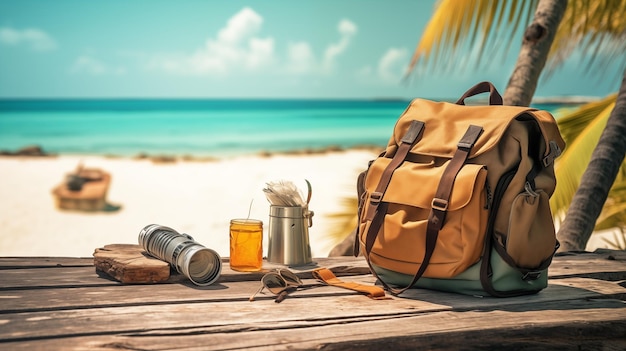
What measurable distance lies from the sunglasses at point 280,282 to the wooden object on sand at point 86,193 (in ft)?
36.7

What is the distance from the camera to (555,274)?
2441 mm

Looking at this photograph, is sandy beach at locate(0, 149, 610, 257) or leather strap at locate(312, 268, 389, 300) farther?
sandy beach at locate(0, 149, 610, 257)

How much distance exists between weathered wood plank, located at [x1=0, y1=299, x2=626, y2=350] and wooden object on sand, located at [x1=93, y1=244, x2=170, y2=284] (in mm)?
343

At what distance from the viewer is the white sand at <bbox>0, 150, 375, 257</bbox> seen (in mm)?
11656

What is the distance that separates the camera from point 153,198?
16.4 metres

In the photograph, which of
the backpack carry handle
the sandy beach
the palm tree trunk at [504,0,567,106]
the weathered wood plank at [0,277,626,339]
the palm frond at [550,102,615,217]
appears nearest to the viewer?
the weathered wood plank at [0,277,626,339]

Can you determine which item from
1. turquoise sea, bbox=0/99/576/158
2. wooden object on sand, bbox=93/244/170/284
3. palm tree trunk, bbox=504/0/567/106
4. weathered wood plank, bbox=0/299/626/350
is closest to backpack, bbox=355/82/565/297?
weathered wood plank, bbox=0/299/626/350

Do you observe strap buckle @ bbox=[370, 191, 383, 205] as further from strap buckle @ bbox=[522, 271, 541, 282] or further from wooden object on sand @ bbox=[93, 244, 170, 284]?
wooden object on sand @ bbox=[93, 244, 170, 284]

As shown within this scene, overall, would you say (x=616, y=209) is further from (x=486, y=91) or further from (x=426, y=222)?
(x=426, y=222)

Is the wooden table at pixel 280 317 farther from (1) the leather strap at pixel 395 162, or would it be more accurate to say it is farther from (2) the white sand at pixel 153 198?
(2) the white sand at pixel 153 198

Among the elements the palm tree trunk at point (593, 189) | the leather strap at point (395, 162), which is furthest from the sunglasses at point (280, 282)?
the palm tree trunk at point (593, 189)

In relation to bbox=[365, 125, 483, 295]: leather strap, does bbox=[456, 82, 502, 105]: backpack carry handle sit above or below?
above

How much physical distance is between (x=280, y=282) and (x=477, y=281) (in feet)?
1.87

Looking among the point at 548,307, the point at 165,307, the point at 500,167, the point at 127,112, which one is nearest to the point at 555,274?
the point at 548,307
